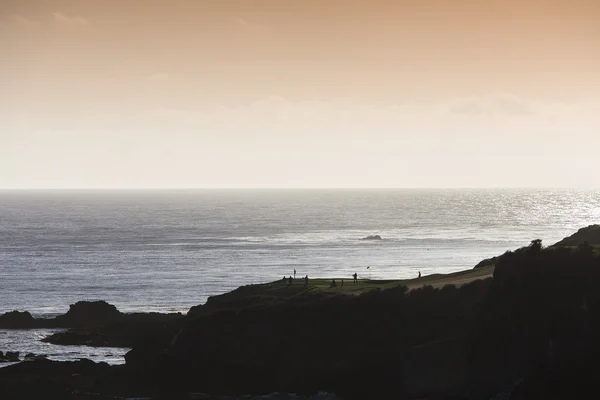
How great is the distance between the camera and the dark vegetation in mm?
49000

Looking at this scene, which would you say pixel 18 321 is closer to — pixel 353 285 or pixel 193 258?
pixel 353 285

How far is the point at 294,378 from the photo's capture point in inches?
2095

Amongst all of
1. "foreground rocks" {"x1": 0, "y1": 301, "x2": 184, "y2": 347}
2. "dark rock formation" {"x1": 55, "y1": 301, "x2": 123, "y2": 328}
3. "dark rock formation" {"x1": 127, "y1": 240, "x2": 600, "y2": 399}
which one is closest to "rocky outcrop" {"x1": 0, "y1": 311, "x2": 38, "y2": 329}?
"foreground rocks" {"x1": 0, "y1": 301, "x2": 184, "y2": 347}

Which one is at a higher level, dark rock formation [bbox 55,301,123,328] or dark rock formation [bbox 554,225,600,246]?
dark rock formation [bbox 554,225,600,246]

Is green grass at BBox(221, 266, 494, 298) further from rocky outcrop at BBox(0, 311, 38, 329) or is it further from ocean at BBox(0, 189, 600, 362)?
rocky outcrop at BBox(0, 311, 38, 329)

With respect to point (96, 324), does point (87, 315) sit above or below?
above

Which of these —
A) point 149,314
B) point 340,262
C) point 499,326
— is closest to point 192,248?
point 340,262

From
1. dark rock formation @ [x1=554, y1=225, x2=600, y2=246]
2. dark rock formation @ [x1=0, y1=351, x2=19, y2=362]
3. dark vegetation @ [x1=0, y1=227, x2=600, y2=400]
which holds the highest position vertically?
dark rock formation @ [x1=554, y1=225, x2=600, y2=246]

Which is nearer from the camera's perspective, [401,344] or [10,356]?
[401,344]

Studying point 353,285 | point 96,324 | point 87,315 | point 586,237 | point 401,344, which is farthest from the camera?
point 87,315

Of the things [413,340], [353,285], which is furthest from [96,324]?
[413,340]

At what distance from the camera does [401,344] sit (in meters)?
53.5

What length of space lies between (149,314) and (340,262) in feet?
159

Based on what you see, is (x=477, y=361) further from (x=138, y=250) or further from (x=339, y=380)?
(x=138, y=250)
